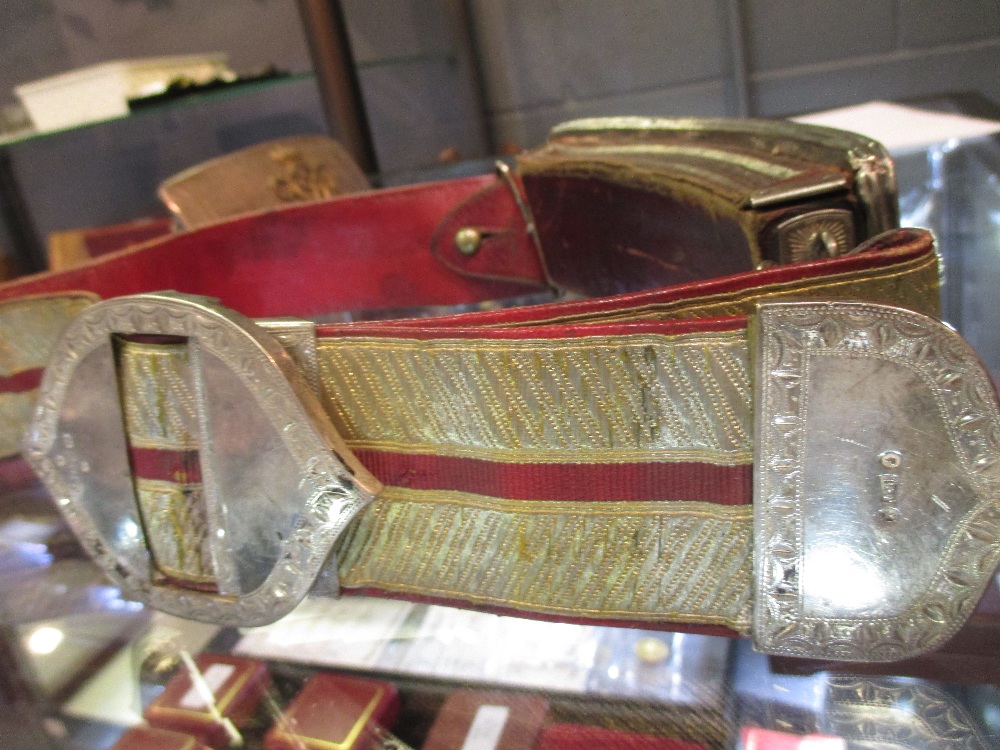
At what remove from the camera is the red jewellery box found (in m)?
0.68

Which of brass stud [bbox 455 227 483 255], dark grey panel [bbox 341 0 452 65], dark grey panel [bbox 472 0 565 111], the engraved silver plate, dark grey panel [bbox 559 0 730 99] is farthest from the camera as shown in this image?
dark grey panel [bbox 341 0 452 65]

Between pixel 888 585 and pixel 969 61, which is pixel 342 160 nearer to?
pixel 969 61

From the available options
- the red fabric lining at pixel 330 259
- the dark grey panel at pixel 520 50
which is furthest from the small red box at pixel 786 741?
the dark grey panel at pixel 520 50

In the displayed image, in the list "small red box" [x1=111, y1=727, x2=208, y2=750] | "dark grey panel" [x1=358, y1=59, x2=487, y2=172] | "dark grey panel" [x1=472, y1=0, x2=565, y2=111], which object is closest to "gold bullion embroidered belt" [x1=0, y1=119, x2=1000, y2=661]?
"small red box" [x1=111, y1=727, x2=208, y2=750]

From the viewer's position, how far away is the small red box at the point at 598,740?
652 millimetres

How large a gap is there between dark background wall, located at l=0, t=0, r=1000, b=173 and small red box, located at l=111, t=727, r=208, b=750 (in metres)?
1.39

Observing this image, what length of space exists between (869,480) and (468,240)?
3.13ft

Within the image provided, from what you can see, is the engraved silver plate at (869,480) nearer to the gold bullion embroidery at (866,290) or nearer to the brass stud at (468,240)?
the gold bullion embroidery at (866,290)

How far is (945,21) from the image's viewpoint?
135 centimetres

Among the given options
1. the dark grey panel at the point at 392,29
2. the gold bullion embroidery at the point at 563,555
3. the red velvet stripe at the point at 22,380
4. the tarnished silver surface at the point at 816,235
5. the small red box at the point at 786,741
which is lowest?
the small red box at the point at 786,741

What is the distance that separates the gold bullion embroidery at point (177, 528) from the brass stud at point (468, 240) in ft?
2.47

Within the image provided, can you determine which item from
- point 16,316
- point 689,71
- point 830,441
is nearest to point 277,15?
point 689,71

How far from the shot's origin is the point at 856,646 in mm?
596

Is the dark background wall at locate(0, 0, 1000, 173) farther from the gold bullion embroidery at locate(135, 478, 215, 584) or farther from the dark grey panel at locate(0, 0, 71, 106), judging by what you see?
the gold bullion embroidery at locate(135, 478, 215, 584)
